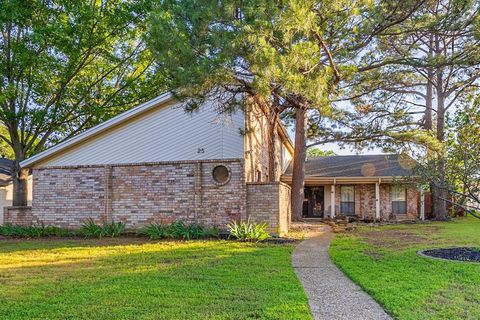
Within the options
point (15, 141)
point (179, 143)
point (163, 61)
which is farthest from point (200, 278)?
point (15, 141)

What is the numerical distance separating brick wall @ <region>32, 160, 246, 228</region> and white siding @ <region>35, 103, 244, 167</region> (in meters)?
1.41

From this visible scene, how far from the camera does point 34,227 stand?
13.5 metres

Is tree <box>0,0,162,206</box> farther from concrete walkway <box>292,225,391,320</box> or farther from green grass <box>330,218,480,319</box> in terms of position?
green grass <box>330,218,480,319</box>

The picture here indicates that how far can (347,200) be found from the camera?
21.5 m

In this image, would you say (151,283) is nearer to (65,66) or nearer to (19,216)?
(19,216)

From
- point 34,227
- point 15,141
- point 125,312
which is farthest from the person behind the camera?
point 15,141

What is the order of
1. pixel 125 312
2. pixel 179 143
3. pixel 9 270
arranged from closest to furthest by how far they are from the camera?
pixel 125 312, pixel 9 270, pixel 179 143

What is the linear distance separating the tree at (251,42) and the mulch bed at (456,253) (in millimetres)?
4494

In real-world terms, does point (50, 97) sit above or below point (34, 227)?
above

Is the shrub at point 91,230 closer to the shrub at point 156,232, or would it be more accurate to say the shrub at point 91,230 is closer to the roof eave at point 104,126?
the shrub at point 156,232

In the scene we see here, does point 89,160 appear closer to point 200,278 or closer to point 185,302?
point 200,278

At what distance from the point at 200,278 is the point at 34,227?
9497 millimetres

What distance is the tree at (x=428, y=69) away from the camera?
468 inches

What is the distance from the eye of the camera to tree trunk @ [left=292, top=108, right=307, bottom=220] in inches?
716
